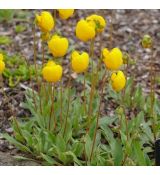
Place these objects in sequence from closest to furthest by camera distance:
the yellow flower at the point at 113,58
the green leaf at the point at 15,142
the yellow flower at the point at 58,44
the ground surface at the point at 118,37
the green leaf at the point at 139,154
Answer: the yellow flower at the point at 113,58, the yellow flower at the point at 58,44, the green leaf at the point at 139,154, the green leaf at the point at 15,142, the ground surface at the point at 118,37

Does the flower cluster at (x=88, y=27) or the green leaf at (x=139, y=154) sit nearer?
the flower cluster at (x=88, y=27)

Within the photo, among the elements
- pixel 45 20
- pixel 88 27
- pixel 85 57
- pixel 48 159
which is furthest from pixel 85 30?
pixel 48 159

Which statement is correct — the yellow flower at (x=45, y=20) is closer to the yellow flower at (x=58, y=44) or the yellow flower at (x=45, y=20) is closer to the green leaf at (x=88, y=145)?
the yellow flower at (x=58, y=44)

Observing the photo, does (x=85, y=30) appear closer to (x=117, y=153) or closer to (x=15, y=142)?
(x=117, y=153)

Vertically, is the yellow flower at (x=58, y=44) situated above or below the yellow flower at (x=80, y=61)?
above

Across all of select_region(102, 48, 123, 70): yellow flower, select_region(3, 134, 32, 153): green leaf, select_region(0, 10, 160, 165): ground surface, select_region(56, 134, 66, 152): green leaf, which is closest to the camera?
select_region(102, 48, 123, 70): yellow flower

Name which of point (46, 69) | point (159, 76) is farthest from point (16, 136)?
point (159, 76)

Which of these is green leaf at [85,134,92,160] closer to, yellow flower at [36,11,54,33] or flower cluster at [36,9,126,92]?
flower cluster at [36,9,126,92]

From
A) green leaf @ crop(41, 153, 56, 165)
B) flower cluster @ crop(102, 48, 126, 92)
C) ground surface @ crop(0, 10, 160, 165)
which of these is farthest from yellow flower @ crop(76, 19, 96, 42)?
ground surface @ crop(0, 10, 160, 165)

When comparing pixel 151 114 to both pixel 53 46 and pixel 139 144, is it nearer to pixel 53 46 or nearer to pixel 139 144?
pixel 139 144

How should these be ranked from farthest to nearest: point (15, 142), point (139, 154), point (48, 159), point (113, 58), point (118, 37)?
point (118, 37)
point (15, 142)
point (48, 159)
point (139, 154)
point (113, 58)

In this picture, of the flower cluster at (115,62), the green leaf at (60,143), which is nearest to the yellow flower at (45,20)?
the flower cluster at (115,62)
